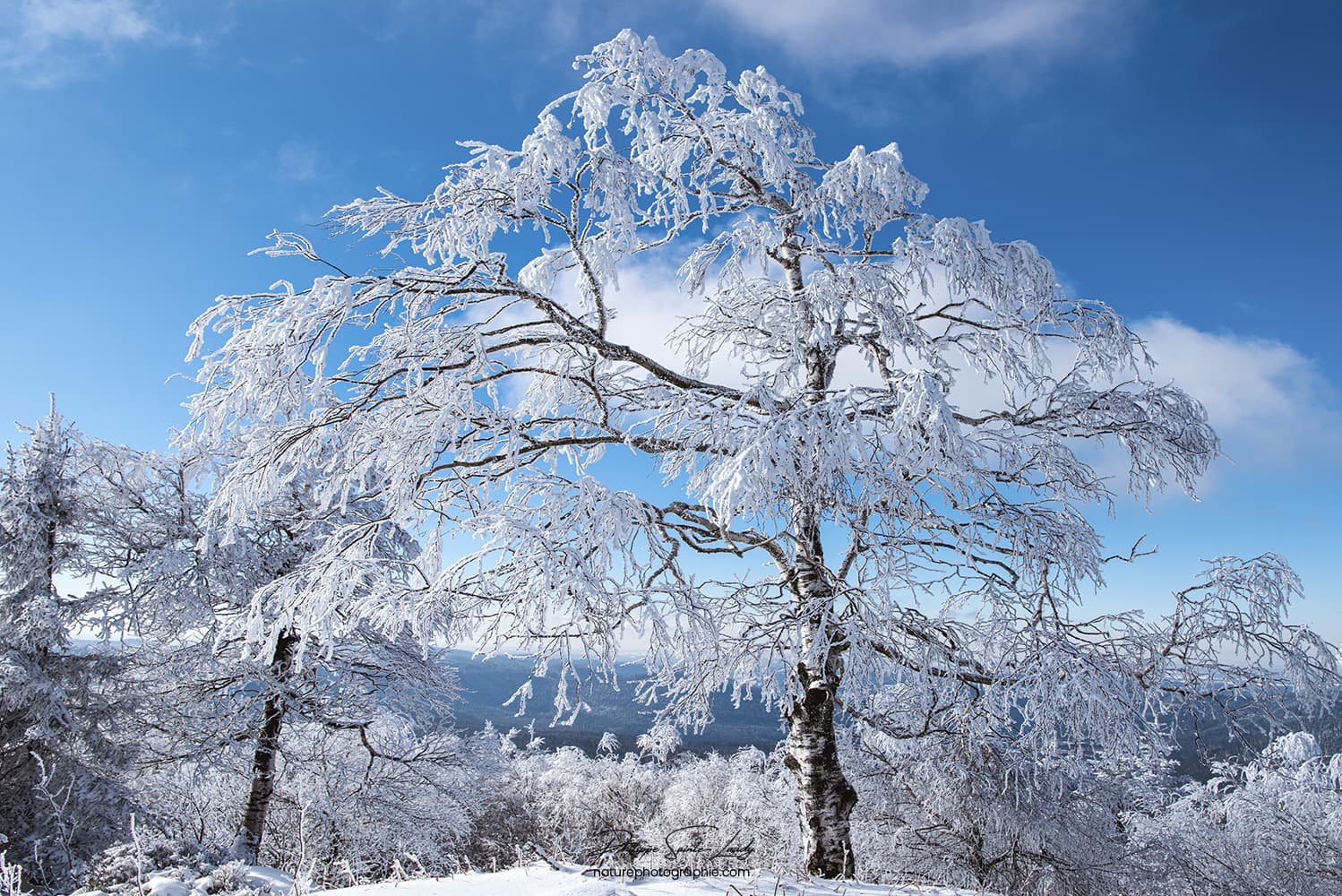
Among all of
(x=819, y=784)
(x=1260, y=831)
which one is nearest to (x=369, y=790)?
(x=819, y=784)

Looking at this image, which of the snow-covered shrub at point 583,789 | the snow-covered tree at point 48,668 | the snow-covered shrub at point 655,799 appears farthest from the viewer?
the snow-covered shrub at point 583,789

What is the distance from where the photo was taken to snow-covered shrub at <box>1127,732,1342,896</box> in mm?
12328

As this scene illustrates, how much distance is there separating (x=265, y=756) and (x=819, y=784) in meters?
9.30

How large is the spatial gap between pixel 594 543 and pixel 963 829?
34.7ft

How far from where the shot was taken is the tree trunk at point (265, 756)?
9812 mm

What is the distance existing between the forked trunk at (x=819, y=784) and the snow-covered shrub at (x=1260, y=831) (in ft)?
30.3

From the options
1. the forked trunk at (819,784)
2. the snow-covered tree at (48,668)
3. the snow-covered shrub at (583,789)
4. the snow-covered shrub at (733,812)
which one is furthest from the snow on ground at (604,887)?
the snow-covered shrub at (583,789)

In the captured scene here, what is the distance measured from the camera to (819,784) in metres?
5.62

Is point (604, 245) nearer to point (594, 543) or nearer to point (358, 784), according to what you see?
point (594, 543)

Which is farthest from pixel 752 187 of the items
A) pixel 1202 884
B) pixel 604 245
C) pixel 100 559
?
pixel 1202 884

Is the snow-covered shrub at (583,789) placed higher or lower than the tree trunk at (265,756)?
lower

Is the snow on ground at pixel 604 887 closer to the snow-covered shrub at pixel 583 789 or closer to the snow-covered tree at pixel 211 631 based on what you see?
the snow-covered tree at pixel 211 631

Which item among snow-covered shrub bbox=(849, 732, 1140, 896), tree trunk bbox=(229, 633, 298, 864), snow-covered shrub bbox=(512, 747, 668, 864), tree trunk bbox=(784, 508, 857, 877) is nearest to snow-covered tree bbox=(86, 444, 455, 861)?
tree trunk bbox=(229, 633, 298, 864)

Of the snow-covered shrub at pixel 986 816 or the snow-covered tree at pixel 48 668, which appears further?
the snow-covered shrub at pixel 986 816
